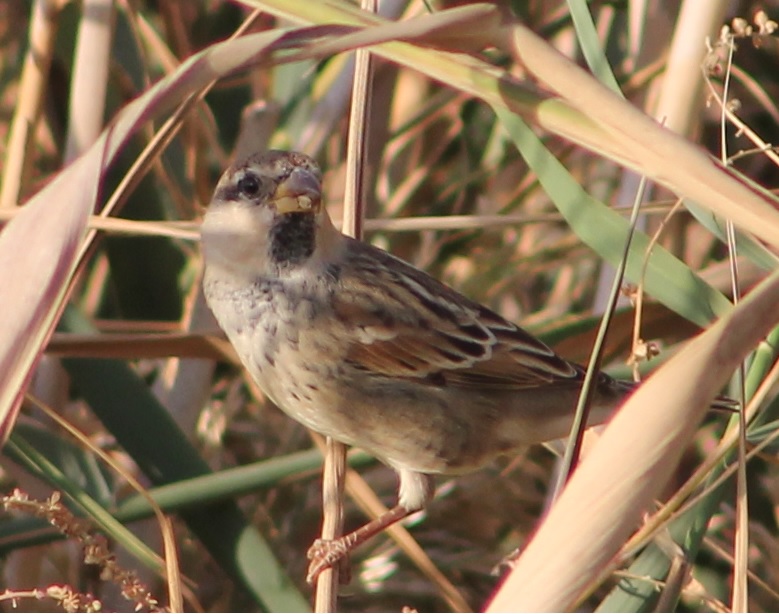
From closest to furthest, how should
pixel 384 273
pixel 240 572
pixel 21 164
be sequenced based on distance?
1. pixel 240 572
2. pixel 384 273
3. pixel 21 164

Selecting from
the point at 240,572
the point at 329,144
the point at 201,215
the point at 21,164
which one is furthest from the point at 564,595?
the point at 329,144

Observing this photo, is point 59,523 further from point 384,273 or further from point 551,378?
point 551,378

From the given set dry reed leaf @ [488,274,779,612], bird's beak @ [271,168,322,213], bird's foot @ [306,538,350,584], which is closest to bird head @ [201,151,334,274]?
bird's beak @ [271,168,322,213]

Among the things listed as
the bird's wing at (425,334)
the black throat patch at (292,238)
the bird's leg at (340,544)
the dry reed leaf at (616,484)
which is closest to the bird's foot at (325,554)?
the bird's leg at (340,544)

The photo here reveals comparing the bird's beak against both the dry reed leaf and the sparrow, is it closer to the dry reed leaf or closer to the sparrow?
the sparrow

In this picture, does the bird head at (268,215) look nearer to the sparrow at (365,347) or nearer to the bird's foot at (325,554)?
the sparrow at (365,347)

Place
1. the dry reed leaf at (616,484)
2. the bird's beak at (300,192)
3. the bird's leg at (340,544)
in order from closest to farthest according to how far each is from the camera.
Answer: the dry reed leaf at (616,484) → the bird's beak at (300,192) → the bird's leg at (340,544)
